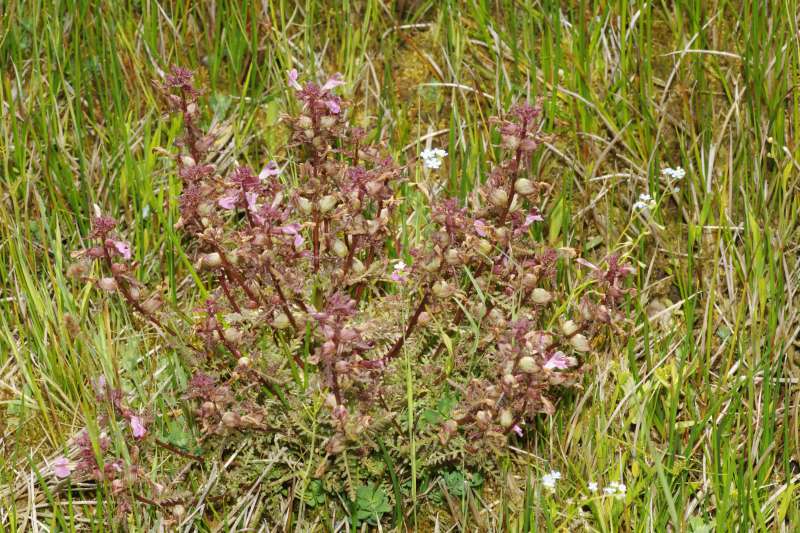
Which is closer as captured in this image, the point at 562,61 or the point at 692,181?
the point at 692,181

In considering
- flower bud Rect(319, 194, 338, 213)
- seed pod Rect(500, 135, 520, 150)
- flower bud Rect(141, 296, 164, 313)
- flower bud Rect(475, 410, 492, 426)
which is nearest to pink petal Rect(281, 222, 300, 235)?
flower bud Rect(319, 194, 338, 213)

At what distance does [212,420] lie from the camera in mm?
2994

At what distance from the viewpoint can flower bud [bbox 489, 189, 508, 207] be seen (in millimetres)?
3076

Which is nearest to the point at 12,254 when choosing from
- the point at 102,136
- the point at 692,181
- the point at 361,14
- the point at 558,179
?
the point at 102,136

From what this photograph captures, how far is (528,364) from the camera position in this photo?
2748 mm

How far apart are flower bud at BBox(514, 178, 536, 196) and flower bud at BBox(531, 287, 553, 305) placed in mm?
332

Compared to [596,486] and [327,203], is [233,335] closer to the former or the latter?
[327,203]

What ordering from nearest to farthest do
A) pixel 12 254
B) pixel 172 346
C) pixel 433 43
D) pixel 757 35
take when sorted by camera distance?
pixel 172 346, pixel 12 254, pixel 757 35, pixel 433 43

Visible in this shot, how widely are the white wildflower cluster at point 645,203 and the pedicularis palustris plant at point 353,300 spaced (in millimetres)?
285

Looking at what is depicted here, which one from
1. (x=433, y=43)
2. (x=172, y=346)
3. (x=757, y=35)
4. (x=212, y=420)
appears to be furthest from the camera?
(x=433, y=43)

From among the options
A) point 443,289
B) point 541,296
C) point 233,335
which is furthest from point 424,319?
point 233,335

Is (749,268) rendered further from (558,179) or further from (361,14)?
(361,14)

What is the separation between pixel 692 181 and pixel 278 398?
1745 mm

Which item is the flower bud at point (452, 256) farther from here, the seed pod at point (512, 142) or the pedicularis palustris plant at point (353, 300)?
the seed pod at point (512, 142)
